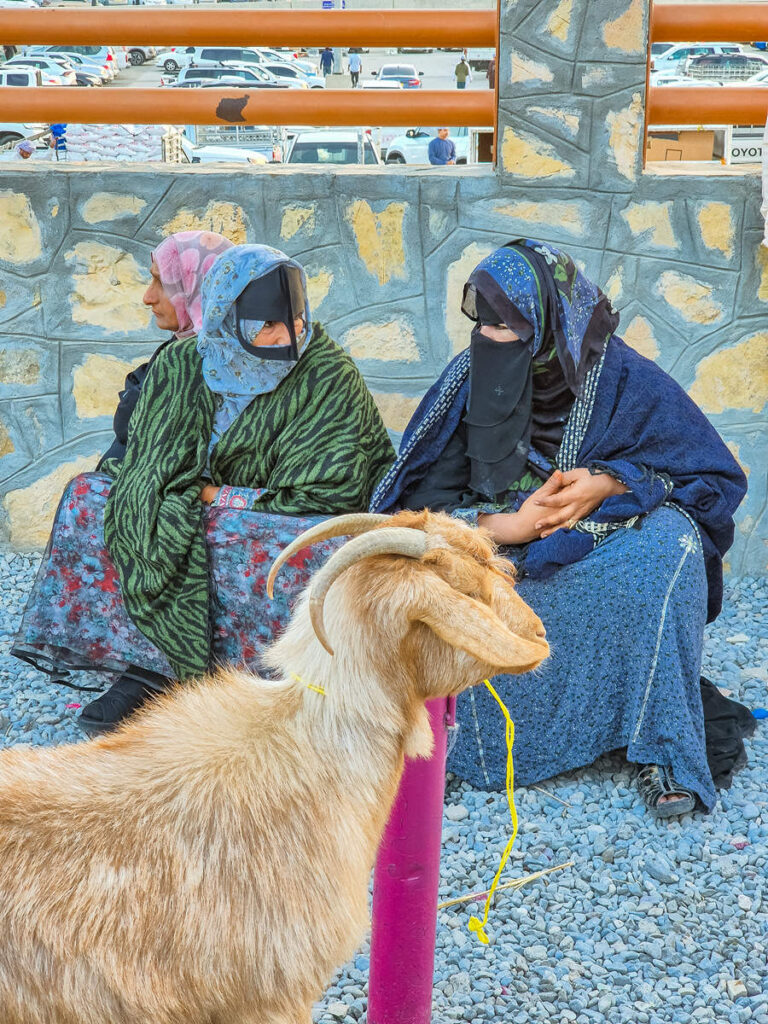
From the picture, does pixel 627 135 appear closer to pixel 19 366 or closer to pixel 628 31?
pixel 628 31

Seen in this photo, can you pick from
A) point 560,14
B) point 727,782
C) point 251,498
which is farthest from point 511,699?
point 560,14

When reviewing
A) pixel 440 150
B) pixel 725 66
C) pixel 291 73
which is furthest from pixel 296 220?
pixel 291 73

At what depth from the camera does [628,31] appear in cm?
455

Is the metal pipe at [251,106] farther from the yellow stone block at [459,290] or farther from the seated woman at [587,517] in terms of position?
the seated woman at [587,517]

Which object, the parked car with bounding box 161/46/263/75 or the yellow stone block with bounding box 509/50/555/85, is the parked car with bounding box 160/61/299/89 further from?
the yellow stone block with bounding box 509/50/555/85

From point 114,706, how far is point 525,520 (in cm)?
155

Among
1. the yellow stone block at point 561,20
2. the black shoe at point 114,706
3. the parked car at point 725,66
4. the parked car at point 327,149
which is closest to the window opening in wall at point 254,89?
the parked car at point 327,149

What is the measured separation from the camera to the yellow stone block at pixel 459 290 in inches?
192

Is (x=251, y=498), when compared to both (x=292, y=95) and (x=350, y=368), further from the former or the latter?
(x=292, y=95)

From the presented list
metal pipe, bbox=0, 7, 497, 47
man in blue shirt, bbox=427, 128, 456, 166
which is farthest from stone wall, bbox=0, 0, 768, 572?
man in blue shirt, bbox=427, 128, 456, 166

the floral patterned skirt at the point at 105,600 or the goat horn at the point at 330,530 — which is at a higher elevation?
the goat horn at the point at 330,530

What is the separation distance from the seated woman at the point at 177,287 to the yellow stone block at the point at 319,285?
63 centimetres

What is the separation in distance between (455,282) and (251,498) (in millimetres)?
1649

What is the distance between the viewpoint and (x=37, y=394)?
17.3ft
